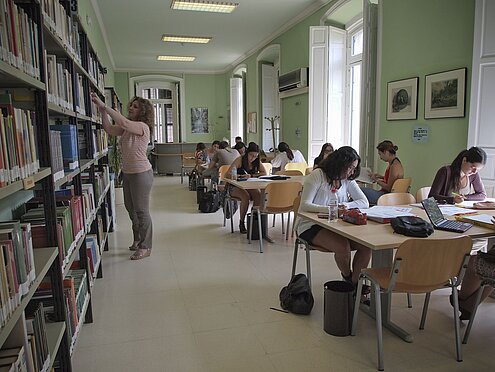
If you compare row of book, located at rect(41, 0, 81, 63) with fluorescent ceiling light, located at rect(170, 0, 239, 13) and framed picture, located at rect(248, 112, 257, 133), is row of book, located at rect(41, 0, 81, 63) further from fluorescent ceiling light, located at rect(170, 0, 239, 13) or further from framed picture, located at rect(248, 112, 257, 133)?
framed picture, located at rect(248, 112, 257, 133)

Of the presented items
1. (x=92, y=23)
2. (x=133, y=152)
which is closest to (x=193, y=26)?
(x=92, y=23)

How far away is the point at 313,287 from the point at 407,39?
345 cm

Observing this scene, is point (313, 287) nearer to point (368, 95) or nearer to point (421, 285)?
point (421, 285)

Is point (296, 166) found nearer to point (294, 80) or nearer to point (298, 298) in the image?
point (294, 80)

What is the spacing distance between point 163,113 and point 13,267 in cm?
1409

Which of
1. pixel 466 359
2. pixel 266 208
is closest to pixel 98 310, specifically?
pixel 266 208

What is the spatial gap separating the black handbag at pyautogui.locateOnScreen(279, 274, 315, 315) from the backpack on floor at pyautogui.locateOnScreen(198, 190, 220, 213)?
12.2 feet

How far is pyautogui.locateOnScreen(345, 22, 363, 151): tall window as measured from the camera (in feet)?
22.8

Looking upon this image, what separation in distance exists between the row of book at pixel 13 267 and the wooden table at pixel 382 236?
64.5 inches

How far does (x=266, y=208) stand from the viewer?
4.48 metres

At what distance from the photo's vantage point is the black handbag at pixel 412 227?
2354 mm

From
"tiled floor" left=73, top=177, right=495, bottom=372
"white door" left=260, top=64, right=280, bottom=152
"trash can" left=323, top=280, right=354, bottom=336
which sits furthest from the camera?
"white door" left=260, top=64, right=280, bottom=152

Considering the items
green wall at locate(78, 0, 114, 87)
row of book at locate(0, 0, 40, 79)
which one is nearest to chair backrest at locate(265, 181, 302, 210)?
green wall at locate(78, 0, 114, 87)

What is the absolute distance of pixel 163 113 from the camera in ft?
48.8
